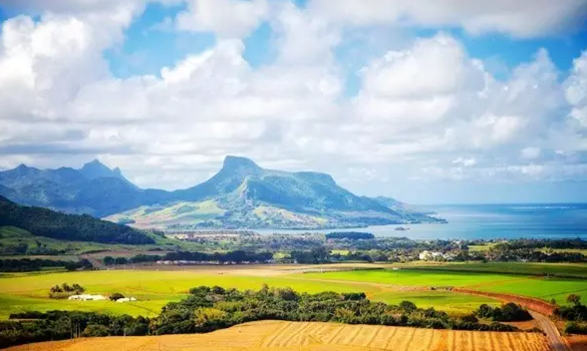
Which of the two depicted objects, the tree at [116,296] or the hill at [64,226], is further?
the hill at [64,226]

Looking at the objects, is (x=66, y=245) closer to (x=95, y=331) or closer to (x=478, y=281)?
(x=95, y=331)

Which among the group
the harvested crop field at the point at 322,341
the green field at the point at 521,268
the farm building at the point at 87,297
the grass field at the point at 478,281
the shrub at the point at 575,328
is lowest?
the harvested crop field at the point at 322,341

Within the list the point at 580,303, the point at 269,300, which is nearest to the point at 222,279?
the point at 269,300

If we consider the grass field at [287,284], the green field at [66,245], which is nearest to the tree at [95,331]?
the grass field at [287,284]

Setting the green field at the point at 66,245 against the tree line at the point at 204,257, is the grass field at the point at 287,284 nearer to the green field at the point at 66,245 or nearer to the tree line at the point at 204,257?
the tree line at the point at 204,257

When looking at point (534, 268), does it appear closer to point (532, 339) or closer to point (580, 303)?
point (580, 303)

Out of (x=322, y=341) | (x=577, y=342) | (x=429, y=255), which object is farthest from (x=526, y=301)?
(x=429, y=255)

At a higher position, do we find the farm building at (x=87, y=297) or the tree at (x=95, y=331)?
the farm building at (x=87, y=297)
